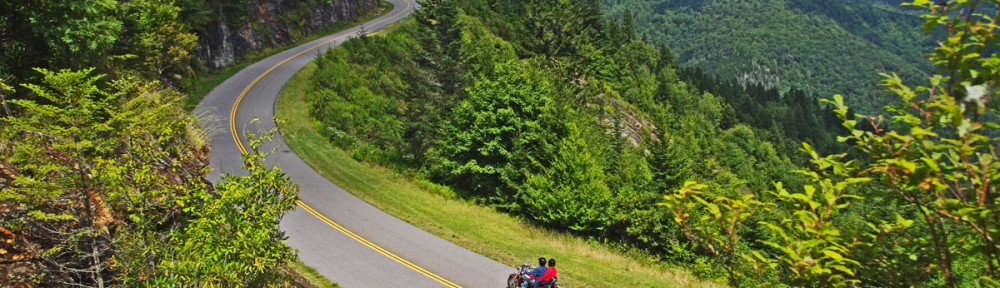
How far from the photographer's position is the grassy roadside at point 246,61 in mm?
34781

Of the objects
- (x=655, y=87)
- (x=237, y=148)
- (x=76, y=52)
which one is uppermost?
(x=655, y=87)

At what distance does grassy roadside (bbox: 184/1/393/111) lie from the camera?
3478 cm

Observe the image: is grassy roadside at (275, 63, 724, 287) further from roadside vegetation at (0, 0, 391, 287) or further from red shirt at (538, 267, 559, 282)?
roadside vegetation at (0, 0, 391, 287)

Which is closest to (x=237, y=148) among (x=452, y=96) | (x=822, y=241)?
(x=452, y=96)

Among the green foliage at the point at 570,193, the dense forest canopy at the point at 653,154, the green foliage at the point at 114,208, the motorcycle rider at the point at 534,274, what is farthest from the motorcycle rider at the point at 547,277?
the green foliage at the point at 570,193

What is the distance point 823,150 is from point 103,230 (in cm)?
15793

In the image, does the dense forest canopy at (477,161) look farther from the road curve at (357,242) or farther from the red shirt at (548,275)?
the red shirt at (548,275)

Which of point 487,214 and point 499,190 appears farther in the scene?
point 499,190

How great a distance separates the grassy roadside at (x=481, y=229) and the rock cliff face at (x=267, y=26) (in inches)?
745

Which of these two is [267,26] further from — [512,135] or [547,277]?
[547,277]

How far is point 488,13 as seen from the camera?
6706 centimetres

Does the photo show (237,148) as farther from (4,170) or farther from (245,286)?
(245,286)

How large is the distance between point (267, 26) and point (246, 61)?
21.5 ft

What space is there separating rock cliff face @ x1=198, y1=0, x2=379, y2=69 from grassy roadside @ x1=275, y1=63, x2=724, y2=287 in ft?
62.1
